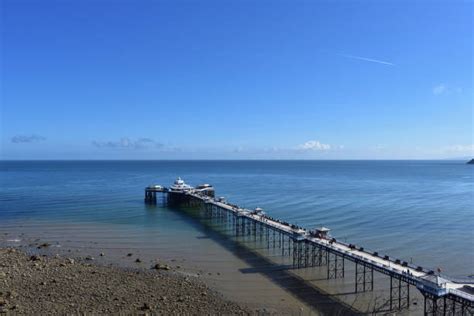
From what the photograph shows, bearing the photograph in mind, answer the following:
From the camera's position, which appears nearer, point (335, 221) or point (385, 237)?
point (385, 237)

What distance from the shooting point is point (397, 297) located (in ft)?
101

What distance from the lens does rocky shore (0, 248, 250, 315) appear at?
27.8 metres

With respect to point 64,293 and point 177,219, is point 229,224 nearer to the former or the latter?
point 177,219

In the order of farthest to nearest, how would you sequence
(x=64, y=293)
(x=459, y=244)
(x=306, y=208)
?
(x=306, y=208) → (x=459, y=244) → (x=64, y=293)

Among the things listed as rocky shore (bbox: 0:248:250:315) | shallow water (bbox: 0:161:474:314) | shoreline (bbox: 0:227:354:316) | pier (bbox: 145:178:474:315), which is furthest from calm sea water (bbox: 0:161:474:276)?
rocky shore (bbox: 0:248:250:315)

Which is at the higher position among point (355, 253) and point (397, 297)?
point (355, 253)

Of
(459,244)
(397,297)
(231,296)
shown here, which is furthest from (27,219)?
(459,244)

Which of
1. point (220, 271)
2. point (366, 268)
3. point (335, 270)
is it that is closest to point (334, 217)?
point (366, 268)

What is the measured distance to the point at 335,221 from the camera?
6078 cm

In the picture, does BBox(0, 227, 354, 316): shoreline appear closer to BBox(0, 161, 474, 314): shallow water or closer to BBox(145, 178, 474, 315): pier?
BBox(0, 161, 474, 314): shallow water

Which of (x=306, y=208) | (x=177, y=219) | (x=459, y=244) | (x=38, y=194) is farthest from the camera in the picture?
(x=38, y=194)

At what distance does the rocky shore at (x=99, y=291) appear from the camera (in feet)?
91.1

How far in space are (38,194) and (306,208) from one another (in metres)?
66.3

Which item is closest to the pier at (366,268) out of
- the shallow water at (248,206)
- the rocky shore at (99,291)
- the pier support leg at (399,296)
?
the pier support leg at (399,296)
